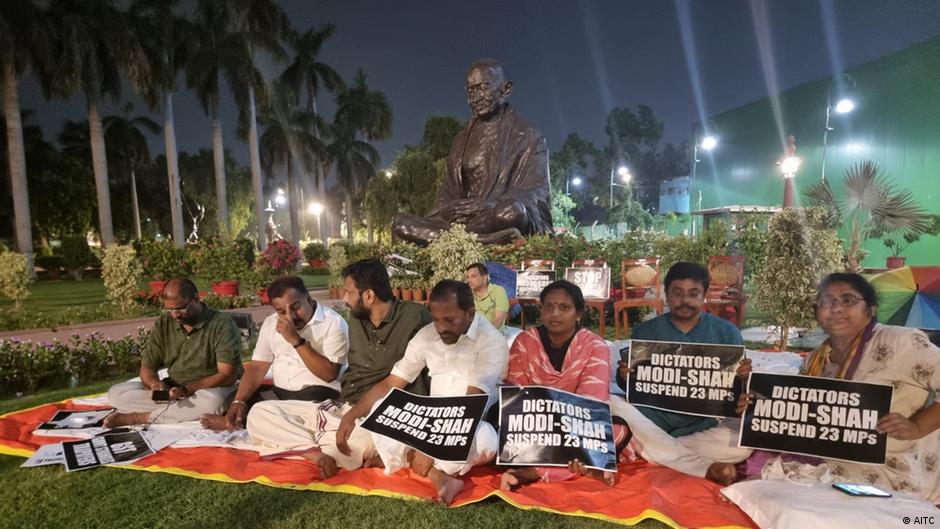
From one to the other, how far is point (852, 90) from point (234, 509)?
82.1 ft

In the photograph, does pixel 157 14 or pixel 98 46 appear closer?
pixel 98 46

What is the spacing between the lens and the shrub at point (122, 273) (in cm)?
1131

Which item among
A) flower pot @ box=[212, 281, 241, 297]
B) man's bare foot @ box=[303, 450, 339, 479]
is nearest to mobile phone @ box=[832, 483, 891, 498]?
man's bare foot @ box=[303, 450, 339, 479]

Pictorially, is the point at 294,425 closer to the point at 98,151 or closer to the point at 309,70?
the point at 98,151

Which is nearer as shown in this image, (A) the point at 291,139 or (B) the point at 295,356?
(B) the point at 295,356

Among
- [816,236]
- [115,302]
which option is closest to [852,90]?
[816,236]

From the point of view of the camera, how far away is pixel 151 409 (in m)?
4.59

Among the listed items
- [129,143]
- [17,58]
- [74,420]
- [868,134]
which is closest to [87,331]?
[74,420]

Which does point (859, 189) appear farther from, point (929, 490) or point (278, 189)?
point (278, 189)

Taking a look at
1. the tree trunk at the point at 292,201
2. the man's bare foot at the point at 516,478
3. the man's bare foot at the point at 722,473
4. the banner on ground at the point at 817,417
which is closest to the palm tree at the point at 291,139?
the tree trunk at the point at 292,201

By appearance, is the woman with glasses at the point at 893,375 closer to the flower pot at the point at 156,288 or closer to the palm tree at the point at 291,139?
the flower pot at the point at 156,288

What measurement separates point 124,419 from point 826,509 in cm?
507

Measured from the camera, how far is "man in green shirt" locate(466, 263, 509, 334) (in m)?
6.43

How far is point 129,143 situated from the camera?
42406 mm
